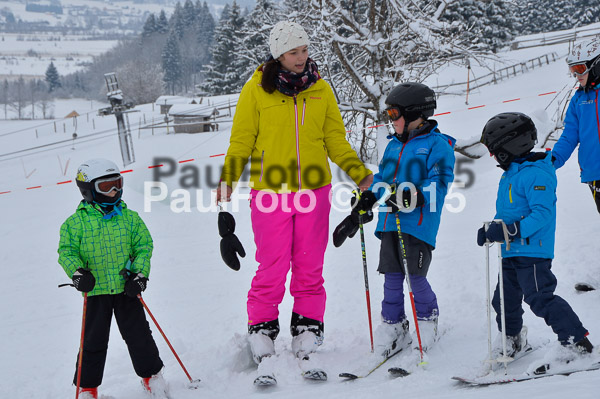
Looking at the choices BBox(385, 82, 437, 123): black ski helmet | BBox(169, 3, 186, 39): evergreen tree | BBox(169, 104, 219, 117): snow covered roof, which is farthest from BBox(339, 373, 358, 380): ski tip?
BBox(169, 3, 186, 39): evergreen tree

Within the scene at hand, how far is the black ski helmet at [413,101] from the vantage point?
3.54 meters

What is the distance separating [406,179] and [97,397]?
2446 mm

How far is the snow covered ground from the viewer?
331 cm

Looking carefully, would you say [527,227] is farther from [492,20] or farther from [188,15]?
[188,15]

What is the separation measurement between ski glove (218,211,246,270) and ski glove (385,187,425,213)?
1018 millimetres

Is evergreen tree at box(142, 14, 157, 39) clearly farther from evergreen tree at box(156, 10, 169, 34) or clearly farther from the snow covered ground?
the snow covered ground

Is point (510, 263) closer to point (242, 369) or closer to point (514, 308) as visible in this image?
point (514, 308)

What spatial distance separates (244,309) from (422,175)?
7.86 ft

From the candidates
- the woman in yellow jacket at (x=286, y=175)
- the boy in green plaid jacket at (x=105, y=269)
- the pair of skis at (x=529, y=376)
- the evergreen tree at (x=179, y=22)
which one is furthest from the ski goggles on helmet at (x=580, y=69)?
the evergreen tree at (x=179, y=22)

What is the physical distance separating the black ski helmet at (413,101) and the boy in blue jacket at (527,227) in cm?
47

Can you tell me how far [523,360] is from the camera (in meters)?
3.30

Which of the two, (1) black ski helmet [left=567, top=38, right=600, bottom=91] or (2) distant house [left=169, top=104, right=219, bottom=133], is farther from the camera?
(2) distant house [left=169, top=104, right=219, bottom=133]

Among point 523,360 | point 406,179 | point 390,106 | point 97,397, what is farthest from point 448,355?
point 97,397

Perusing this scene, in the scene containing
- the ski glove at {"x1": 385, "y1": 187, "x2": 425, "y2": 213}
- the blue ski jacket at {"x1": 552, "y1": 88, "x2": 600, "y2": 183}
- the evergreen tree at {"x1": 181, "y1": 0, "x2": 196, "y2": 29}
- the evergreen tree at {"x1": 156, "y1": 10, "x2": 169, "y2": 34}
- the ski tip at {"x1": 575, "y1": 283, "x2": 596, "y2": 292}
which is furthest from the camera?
the evergreen tree at {"x1": 181, "y1": 0, "x2": 196, "y2": 29}
